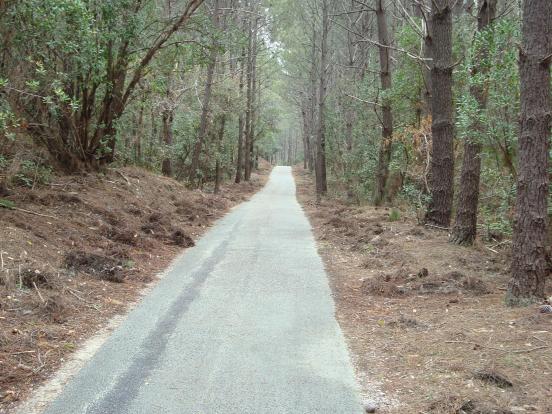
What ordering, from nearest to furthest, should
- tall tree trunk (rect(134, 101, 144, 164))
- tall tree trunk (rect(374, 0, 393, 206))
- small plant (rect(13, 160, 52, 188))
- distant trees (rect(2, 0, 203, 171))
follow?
distant trees (rect(2, 0, 203, 171))
small plant (rect(13, 160, 52, 188))
tall tree trunk (rect(374, 0, 393, 206))
tall tree trunk (rect(134, 101, 144, 164))

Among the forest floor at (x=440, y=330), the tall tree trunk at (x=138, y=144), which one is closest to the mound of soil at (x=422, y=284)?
the forest floor at (x=440, y=330)

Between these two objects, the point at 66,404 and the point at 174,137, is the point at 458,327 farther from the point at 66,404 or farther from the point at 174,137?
the point at 174,137

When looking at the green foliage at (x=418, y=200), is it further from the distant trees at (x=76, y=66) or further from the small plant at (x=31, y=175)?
the small plant at (x=31, y=175)

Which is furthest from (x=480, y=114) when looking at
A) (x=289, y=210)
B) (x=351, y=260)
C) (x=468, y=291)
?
(x=289, y=210)

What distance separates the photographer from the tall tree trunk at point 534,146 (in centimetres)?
609

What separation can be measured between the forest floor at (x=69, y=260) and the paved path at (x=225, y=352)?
438mm

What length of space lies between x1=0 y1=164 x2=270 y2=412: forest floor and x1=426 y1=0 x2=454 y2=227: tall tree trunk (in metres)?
6.00

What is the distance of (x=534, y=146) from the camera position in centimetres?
611

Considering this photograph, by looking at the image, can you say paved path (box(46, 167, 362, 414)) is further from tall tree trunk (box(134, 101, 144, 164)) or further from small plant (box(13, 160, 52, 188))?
tall tree trunk (box(134, 101, 144, 164))

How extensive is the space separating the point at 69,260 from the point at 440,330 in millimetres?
5623

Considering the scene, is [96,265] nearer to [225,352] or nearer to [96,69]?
[225,352]

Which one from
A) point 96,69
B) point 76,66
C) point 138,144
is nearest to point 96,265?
point 76,66

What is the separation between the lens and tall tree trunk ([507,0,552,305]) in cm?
609

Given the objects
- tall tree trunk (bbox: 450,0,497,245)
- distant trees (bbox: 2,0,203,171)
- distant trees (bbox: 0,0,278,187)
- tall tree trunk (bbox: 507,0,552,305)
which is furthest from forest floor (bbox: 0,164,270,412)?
tall tree trunk (bbox: 450,0,497,245)
